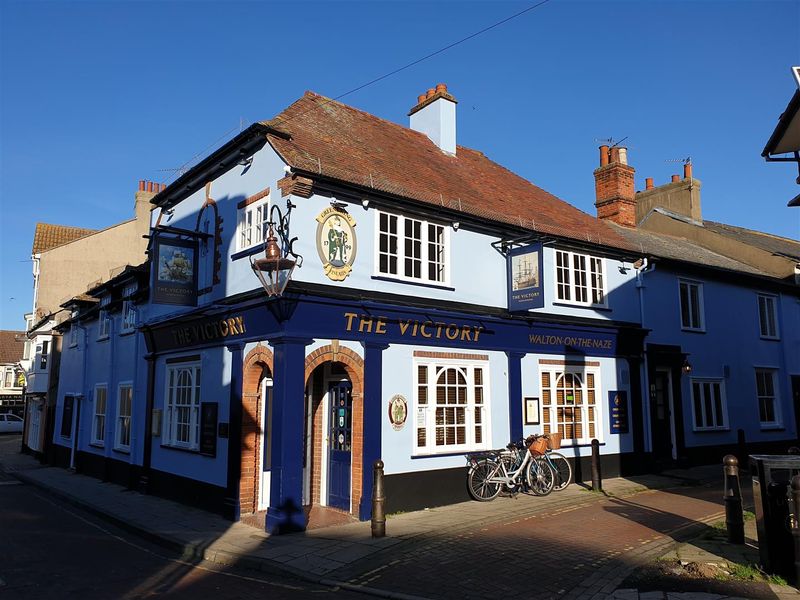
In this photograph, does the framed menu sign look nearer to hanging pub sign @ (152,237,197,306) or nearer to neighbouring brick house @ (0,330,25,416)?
hanging pub sign @ (152,237,197,306)

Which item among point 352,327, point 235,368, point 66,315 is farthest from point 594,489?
point 66,315

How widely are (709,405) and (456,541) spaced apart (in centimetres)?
1244

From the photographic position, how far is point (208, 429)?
12188 mm

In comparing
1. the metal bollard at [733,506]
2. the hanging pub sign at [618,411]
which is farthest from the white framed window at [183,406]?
the hanging pub sign at [618,411]

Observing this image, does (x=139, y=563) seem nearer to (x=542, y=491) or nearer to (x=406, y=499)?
(x=406, y=499)

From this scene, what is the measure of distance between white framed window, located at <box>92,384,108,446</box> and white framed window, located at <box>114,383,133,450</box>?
118 centimetres

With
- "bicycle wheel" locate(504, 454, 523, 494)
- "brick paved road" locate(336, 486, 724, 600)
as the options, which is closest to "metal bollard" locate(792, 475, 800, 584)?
"brick paved road" locate(336, 486, 724, 600)

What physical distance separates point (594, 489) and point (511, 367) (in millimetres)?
3201

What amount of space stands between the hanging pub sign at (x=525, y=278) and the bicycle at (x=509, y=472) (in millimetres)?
2906

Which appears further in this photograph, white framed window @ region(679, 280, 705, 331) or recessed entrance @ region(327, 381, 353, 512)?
white framed window @ region(679, 280, 705, 331)

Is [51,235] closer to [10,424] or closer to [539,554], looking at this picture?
[10,424]

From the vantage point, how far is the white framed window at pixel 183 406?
12961 millimetres

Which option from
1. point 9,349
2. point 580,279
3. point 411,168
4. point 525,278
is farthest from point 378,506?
point 9,349

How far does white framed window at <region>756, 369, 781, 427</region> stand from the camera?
19.6 metres
